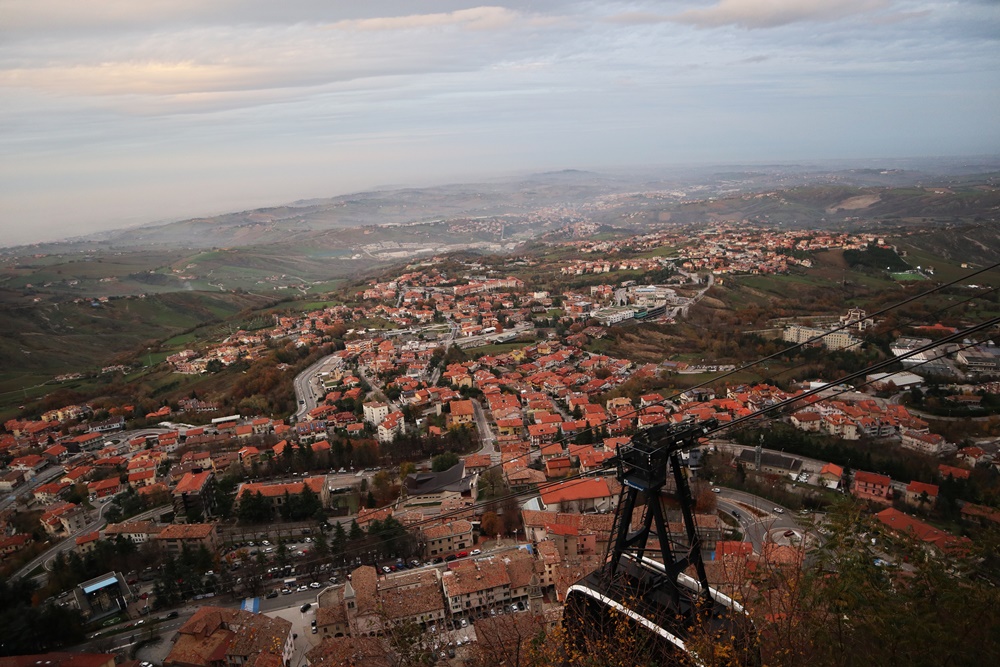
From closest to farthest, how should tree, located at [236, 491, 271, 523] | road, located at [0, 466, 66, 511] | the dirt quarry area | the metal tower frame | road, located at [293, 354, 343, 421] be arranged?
1. the metal tower frame
2. tree, located at [236, 491, 271, 523]
3. road, located at [0, 466, 66, 511]
4. road, located at [293, 354, 343, 421]
5. the dirt quarry area

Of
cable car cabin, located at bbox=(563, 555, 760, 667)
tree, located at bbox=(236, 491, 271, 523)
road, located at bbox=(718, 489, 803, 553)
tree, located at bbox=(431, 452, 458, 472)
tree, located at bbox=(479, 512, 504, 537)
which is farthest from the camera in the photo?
tree, located at bbox=(431, 452, 458, 472)

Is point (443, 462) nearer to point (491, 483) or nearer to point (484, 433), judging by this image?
point (491, 483)

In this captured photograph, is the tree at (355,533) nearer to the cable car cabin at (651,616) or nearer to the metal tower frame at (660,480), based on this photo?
the cable car cabin at (651,616)

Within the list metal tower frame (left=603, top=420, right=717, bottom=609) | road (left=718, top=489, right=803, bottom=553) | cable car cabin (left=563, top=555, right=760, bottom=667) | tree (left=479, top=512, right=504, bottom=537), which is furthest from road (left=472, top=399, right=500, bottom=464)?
metal tower frame (left=603, top=420, right=717, bottom=609)

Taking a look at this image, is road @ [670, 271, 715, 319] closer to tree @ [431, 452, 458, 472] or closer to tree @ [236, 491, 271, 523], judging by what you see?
tree @ [431, 452, 458, 472]

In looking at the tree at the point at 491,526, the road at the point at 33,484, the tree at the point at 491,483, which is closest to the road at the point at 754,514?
the tree at the point at 491,526

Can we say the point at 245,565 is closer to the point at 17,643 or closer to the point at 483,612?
the point at 17,643
